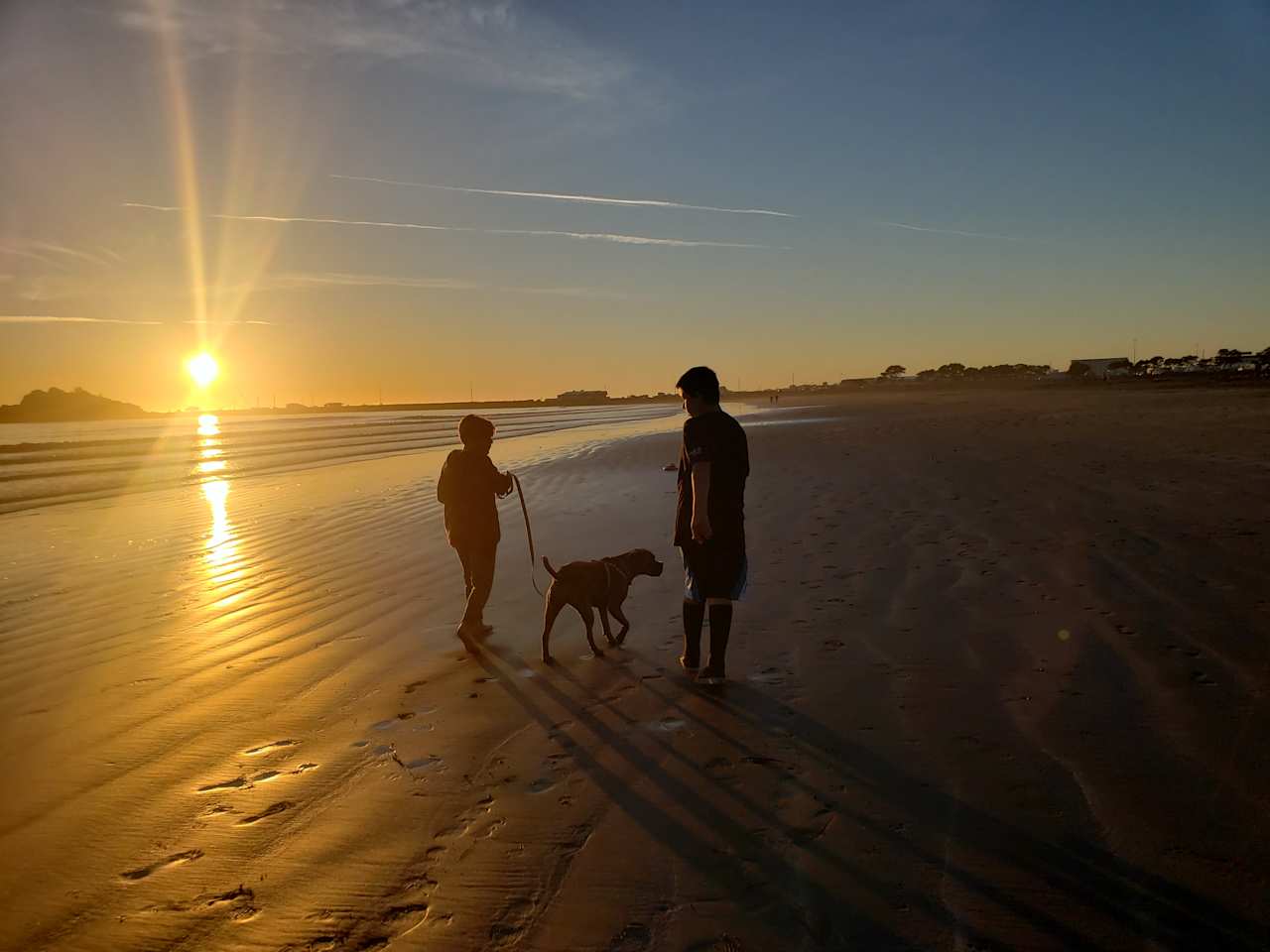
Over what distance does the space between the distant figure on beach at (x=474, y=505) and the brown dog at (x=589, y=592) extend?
63 cm

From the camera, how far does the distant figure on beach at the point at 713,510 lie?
4.59 m

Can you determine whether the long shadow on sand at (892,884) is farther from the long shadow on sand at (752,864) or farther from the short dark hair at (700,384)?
the short dark hair at (700,384)

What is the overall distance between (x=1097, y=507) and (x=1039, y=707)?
6.68 m

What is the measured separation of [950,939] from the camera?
234 cm

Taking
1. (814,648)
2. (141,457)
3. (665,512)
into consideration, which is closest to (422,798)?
(814,648)

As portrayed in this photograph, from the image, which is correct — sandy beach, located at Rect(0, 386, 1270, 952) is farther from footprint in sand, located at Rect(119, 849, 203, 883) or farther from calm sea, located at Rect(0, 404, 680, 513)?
calm sea, located at Rect(0, 404, 680, 513)

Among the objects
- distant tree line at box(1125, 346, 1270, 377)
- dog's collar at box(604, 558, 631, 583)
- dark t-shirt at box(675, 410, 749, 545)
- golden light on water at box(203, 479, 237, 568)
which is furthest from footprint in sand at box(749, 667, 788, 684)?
distant tree line at box(1125, 346, 1270, 377)

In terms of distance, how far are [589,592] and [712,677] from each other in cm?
123

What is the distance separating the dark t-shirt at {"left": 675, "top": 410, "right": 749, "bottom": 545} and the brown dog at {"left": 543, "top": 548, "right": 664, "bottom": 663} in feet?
3.60

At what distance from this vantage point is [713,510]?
184 inches

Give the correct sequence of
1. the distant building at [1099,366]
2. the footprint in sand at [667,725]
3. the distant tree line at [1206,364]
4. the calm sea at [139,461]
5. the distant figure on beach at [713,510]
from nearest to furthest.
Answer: the footprint in sand at [667,725] < the distant figure on beach at [713,510] < the calm sea at [139,461] < the distant tree line at [1206,364] < the distant building at [1099,366]

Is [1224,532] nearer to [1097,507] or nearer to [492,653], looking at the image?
[1097,507]

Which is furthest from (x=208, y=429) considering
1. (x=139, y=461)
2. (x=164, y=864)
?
(x=164, y=864)

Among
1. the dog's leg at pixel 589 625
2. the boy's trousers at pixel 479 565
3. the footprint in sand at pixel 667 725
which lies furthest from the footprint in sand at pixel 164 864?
the boy's trousers at pixel 479 565
